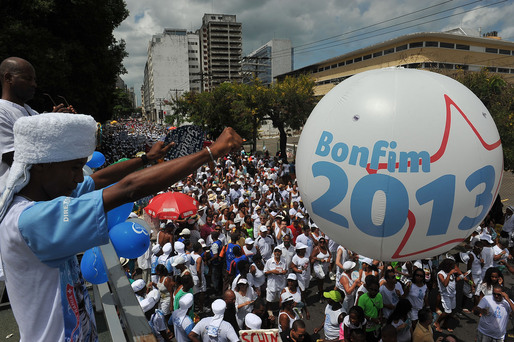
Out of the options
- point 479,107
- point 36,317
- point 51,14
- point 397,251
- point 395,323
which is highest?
point 51,14

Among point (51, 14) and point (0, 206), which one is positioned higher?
point (51, 14)

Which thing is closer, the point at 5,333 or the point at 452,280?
the point at 5,333

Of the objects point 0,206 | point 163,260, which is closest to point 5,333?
point 0,206

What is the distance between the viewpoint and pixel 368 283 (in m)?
4.96

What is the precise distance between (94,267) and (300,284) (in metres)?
5.15

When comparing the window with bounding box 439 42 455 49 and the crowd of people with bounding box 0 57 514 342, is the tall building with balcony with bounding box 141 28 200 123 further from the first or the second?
the crowd of people with bounding box 0 57 514 342

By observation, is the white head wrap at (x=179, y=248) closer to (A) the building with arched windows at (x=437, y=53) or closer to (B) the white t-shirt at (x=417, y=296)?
(B) the white t-shirt at (x=417, y=296)

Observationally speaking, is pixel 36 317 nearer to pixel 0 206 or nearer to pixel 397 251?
pixel 0 206

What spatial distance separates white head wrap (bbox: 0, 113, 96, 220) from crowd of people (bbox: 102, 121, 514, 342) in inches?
153

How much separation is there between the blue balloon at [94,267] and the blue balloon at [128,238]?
0.17 meters

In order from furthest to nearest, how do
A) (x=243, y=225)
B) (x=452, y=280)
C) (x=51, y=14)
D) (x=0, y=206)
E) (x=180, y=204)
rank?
1. (x=51, y=14)
2. (x=243, y=225)
3. (x=180, y=204)
4. (x=452, y=280)
5. (x=0, y=206)

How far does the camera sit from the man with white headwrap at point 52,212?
3.49ft

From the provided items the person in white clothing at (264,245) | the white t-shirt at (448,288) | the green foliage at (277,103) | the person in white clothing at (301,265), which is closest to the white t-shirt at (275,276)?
the person in white clothing at (301,265)

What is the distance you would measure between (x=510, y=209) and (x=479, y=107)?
8411 mm
